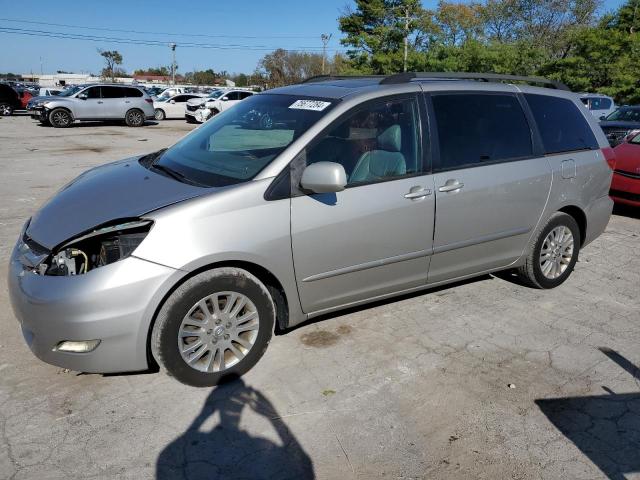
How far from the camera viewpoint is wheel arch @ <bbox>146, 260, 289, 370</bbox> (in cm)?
297

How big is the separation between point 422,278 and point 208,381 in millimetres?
1750

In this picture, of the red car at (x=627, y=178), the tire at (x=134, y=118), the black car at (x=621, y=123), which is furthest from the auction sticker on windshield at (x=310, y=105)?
the tire at (x=134, y=118)

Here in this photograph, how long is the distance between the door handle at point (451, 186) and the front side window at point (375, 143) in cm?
25

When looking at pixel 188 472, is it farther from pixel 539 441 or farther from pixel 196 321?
pixel 539 441

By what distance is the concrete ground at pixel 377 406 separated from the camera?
103 inches

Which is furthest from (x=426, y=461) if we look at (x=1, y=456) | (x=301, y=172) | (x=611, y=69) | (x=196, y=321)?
(x=611, y=69)

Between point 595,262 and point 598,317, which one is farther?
point 595,262

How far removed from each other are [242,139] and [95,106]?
2103cm

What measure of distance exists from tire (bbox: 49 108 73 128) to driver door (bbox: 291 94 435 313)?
2156 cm

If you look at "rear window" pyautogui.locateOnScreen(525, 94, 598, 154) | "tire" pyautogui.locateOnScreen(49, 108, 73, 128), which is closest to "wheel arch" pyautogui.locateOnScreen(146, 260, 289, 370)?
"rear window" pyautogui.locateOnScreen(525, 94, 598, 154)

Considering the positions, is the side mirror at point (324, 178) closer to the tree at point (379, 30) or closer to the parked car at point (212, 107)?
the parked car at point (212, 107)

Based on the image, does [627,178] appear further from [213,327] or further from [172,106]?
[172,106]

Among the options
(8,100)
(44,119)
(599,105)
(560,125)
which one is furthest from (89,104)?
(560,125)

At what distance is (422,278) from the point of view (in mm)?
4004
